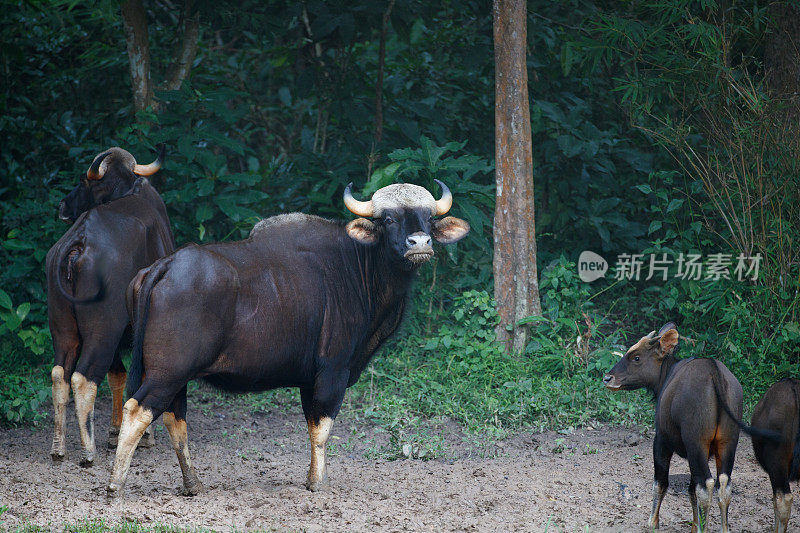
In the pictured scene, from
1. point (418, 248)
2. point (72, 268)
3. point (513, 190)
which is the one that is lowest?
point (72, 268)

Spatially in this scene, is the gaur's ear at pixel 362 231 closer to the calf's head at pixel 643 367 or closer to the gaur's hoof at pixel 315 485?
the gaur's hoof at pixel 315 485

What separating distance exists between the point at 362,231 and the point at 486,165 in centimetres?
322

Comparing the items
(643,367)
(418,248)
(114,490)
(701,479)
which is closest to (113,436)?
(114,490)

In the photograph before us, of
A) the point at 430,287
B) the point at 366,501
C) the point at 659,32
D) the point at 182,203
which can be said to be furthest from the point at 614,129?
the point at 366,501

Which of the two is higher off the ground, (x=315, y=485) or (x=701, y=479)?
(x=701, y=479)

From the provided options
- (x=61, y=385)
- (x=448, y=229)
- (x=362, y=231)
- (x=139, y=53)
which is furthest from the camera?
(x=139, y=53)

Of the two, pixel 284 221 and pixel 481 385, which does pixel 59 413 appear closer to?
pixel 284 221

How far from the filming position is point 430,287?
9539 mm

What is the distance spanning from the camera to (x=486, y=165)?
355 inches

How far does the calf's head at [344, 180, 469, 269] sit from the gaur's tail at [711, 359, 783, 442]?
1981 mm

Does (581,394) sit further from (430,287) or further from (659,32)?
(659,32)

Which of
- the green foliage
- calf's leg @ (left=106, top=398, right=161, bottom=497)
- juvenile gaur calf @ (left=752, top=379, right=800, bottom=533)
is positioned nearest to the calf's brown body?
juvenile gaur calf @ (left=752, top=379, right=800, bottom=533)

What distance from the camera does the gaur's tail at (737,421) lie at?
502 centimetres

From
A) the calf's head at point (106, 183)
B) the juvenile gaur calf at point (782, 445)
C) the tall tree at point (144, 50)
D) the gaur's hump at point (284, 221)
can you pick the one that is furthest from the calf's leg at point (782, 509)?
the tall tree at point (144, 50)
